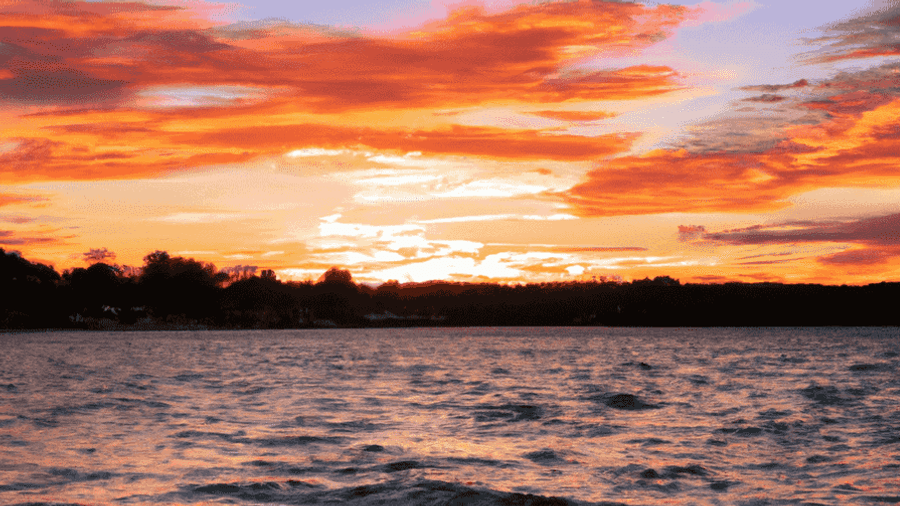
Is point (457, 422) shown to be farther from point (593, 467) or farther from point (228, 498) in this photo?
point (228, 498)

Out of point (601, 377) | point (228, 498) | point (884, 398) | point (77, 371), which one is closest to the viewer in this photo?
point (228, 498)

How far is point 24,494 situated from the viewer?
18.3 meters

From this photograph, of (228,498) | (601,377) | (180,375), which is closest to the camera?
(228,498)

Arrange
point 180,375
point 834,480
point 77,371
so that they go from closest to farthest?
point 834,480, point 180,375, point 77,371

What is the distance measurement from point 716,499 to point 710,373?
52.3 m

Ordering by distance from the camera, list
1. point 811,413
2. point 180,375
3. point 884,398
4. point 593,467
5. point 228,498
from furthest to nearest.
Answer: point 180,375 → point 884,398 → point 811,413 → point 593,467 → point 228,498

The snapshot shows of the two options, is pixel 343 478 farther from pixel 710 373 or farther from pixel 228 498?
pixel 710 373

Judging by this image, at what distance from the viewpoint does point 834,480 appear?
2017 centimetres

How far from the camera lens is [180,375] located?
66.0 meters

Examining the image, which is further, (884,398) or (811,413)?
(884,398)

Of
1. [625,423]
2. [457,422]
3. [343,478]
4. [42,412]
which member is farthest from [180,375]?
[343,478]

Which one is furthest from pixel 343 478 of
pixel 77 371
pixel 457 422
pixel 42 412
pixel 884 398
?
pixel 77 371

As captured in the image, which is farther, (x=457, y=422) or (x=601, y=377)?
(x=601, y=377)

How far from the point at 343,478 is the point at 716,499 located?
9.27m
